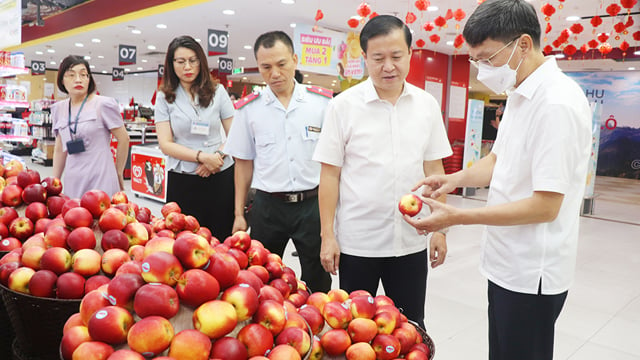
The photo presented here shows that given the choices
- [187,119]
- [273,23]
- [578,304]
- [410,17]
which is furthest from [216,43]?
[578,304]

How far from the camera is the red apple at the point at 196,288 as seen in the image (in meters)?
0.98

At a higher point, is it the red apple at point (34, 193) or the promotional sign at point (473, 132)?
the promotional sign at point (473, 132)

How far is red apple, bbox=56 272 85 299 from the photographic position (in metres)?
1.26

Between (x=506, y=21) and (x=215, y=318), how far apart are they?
115cm

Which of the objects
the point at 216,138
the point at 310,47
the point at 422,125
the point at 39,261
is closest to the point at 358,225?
the point at 422,125

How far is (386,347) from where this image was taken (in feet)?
3.84

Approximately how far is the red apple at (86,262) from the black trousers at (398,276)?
100 centimetres

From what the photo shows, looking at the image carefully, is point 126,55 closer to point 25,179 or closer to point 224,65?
point 224,65

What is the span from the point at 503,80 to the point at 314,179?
1119 mm

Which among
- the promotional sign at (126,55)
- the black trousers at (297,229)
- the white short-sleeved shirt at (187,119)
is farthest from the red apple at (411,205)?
the promotional sign at (126,55)

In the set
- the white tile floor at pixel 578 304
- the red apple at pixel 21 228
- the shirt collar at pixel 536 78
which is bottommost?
the white tile floor at pixel 578 304

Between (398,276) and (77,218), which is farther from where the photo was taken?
(398,276)

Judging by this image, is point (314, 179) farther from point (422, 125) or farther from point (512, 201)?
point (512, 201)

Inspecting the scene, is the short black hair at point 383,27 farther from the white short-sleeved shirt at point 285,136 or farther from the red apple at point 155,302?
the red apple at point 155,302
